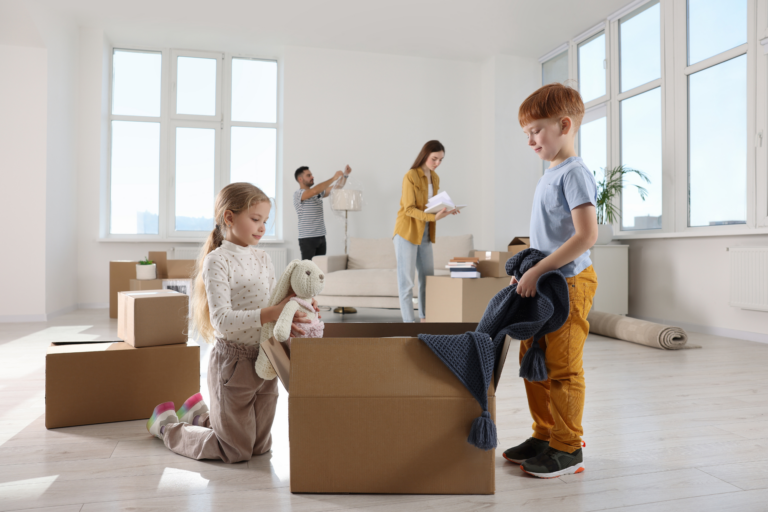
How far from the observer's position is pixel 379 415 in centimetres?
109

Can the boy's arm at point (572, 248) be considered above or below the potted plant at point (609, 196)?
below

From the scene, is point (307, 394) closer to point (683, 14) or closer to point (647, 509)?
point (647, 509)

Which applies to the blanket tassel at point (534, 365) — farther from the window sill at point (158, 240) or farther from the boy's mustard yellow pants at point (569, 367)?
the window sill at point (158, 240)

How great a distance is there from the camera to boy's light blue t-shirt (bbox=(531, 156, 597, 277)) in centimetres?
120

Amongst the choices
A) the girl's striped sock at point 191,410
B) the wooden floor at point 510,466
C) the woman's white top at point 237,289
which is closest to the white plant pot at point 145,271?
the wooden floor at point 510,466

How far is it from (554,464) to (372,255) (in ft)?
11.1

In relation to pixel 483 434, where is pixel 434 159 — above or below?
above

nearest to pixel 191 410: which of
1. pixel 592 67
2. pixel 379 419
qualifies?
pixel 379 419

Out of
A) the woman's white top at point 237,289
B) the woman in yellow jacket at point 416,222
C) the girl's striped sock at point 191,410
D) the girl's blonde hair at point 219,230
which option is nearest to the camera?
the woman's white top at point 237,289

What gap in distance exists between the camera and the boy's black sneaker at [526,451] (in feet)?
4.35

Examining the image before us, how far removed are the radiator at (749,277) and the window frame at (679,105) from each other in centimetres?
14

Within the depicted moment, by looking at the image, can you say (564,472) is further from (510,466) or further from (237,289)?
(237,289)

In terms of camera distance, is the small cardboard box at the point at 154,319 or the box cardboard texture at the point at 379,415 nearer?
the box cardboard texture at the point at 379,415

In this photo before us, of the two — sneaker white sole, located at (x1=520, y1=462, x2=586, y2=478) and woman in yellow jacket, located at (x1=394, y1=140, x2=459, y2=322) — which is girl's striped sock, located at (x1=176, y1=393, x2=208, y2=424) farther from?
woman in yellow jacket, located at (x1=394, y1=140, x2=459, y2=322)
